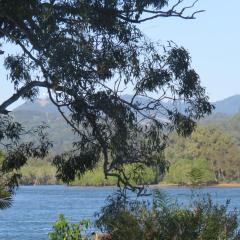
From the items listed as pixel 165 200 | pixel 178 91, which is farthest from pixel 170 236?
pixel 178 91

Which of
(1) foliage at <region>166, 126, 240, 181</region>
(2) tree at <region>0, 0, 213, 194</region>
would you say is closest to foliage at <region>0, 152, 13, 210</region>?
(2) tree at <region>0, 0, 213, 194</region>

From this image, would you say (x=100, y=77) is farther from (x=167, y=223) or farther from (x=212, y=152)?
(x=212, y=152)

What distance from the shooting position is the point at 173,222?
A: 8.24 meters

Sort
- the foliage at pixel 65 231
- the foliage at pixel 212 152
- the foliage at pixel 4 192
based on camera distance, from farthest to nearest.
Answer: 1. the foliage at pixel 212 152
2. the foliage at pixel 4 192
3. the foliage at pixel 65 231

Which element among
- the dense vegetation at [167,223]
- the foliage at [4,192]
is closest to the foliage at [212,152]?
the foliage at [4,192]

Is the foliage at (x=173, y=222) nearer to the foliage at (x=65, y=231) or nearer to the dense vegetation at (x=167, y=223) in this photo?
the dense vegetation at (x=167, y=223)

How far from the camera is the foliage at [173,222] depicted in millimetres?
8102

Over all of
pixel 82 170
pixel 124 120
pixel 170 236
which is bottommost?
pixel 170 236

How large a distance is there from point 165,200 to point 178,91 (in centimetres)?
237

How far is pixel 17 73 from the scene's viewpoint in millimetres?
10844

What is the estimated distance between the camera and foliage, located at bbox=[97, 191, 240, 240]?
8.10m

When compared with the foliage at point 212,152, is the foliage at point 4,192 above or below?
below

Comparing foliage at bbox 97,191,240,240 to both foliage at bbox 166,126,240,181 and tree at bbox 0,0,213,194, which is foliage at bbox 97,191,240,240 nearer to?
tree at bbox 0,0,213,194

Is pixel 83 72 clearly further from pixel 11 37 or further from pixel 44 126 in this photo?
pixel 44 126
